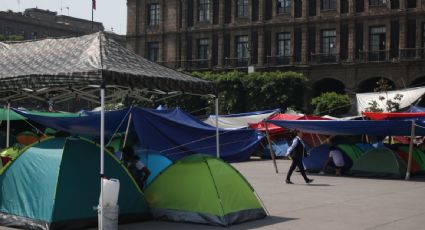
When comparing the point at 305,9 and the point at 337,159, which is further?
the point at 305,9

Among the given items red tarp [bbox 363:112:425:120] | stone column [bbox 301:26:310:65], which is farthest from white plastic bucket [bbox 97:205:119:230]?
stone column [bbox 301:26:310:65]

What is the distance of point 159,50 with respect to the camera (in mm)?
65312

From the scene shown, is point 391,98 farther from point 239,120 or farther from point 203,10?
point 203,10

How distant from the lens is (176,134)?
85.4ft

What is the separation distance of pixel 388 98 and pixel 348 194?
2226 centimetres

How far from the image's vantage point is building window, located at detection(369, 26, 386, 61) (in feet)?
175

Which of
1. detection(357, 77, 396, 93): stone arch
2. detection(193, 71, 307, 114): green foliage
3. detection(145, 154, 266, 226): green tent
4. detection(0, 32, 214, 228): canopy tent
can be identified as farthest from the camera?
detection(357, 77, 396, 93): stone arch

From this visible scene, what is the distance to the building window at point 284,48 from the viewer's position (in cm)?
5775

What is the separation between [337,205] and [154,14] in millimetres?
53027

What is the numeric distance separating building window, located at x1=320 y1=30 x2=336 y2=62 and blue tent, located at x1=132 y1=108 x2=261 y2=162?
85.9ft

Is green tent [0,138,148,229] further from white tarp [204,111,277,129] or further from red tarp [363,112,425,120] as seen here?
white tarp [204,111,277,129]

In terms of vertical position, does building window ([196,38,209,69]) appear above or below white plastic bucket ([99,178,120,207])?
above

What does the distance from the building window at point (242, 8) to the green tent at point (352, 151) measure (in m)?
37.3

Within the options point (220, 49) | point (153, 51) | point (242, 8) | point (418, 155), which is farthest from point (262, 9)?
point (418, 155)
